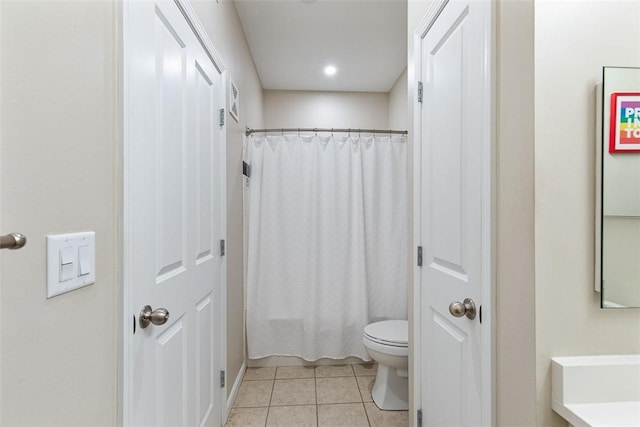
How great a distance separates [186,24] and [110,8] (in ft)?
1.86

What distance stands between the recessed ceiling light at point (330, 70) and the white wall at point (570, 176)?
263 centimetres

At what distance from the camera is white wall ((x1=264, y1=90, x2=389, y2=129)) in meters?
3.91

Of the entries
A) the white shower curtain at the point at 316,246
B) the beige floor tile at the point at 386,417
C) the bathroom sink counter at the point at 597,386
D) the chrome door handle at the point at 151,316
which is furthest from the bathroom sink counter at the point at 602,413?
the white shower curtain at the point at 316,246

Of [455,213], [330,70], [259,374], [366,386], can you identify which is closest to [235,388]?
[259,374]

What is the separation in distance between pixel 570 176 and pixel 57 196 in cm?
116

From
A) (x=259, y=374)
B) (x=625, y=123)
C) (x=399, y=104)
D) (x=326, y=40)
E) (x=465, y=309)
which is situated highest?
(x=326, y=40)

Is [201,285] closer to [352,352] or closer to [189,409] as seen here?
[189,409]

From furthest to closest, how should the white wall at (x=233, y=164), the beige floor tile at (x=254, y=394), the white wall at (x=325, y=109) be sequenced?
the white wall at (x=325, y=109) < the beige floor tile at (x=254, y=394) < the white wall at (x=233, y=164)

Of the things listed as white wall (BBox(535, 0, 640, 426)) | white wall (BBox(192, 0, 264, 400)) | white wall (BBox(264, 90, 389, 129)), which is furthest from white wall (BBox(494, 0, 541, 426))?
white wall (BBox(264, 90, 389, 129))

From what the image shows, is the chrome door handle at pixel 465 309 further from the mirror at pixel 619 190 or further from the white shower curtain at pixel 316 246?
the white shower curtain at pixel 316 246

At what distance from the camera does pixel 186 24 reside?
51.4 inches

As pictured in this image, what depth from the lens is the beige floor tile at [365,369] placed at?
2.43 meters

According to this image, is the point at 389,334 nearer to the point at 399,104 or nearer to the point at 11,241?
the point at 11,241

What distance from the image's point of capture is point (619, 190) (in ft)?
2.66
